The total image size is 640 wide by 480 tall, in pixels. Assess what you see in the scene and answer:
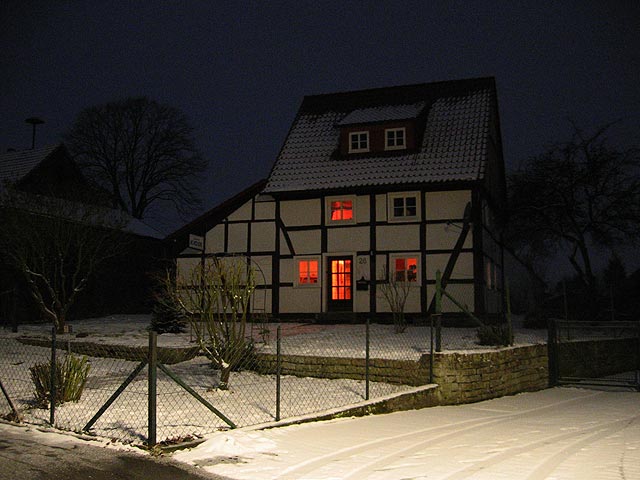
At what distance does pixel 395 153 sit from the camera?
21906 mm

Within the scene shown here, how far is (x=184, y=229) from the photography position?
23.0 metres

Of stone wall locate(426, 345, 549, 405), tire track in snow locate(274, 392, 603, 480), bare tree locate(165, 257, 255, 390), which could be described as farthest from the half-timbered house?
tire track in snow locate(274, 392, 603, 480)

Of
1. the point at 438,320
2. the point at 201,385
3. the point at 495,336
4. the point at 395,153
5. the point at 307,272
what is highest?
the point at 395,153

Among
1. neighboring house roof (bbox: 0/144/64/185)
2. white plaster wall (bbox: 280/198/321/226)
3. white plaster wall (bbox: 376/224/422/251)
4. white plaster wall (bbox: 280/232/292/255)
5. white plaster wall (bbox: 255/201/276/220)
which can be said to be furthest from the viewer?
neighboring house roof (bbox: 0/144/64/185)

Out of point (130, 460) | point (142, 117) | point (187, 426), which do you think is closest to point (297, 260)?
point (187, 426)

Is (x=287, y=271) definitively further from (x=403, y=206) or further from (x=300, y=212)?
(x=403, y=206)

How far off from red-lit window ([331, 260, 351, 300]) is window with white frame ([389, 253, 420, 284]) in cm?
152

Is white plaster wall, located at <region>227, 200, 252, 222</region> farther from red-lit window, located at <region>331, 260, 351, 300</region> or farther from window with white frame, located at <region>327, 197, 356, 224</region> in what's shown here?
red-lit window, located at <region>331, 260, 351, 300</region>

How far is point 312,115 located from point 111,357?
43.9ft

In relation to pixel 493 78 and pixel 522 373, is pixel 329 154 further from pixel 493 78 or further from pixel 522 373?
pixel 522 373

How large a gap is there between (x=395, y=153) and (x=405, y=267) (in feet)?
12.8

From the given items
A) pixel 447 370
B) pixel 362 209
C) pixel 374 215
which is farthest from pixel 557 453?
pixel 362 209

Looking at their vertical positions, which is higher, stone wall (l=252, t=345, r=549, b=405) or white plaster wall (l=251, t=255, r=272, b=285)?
white plaster wall (l=251, t=255, r=272, b=285)

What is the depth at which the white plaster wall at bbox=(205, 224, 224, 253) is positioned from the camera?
74.4ft
